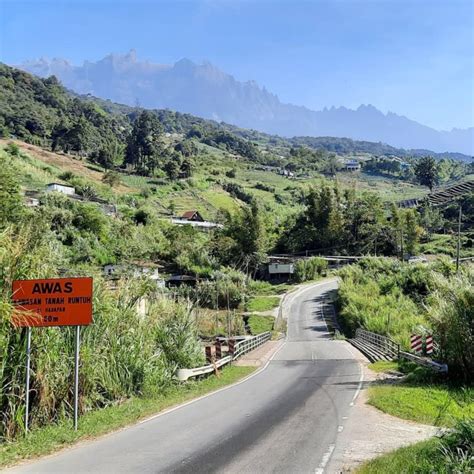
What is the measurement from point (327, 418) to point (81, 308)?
268 inches

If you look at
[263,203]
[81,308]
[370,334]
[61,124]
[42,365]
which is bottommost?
[370,334]

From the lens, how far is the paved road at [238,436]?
948cm

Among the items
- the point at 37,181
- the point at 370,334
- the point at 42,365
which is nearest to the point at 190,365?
the point at 42,365

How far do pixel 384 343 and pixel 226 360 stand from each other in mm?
10854

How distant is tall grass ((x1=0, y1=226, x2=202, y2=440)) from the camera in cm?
1158

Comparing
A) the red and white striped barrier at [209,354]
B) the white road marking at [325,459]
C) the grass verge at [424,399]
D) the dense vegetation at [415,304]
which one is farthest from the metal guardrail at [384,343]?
the white road marking at [325,459]

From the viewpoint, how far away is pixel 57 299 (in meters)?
11.7

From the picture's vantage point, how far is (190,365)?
19750mm

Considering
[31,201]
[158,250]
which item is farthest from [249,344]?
[31,201]

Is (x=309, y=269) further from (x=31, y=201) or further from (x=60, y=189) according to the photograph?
(x=60, y=189)

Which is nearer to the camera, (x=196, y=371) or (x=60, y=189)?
(x=196, y=371)

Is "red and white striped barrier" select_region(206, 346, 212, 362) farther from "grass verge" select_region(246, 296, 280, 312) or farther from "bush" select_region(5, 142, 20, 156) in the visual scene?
"bush" select_region(5, 142, 20, 156)

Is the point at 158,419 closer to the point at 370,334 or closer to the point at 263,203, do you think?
the point at 370,334

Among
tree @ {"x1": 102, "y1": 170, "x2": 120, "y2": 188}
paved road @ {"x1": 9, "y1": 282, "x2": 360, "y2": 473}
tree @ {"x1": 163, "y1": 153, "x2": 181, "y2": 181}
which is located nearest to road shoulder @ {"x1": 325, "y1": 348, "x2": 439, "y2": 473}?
paved road @ {"x1": 9, "y1": 282, "x2": 360, "y2": 473}
